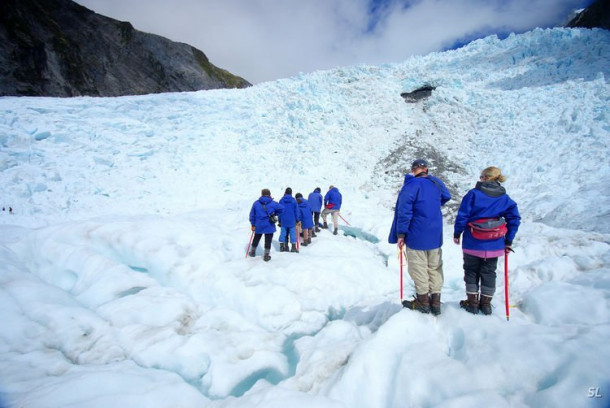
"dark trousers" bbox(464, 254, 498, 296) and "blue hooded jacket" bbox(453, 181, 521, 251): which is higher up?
"blue hooded jacket" bbox(453, 181, 521, 251)

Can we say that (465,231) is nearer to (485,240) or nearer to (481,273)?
(485,240)

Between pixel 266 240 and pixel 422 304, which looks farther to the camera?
pixel 266 240

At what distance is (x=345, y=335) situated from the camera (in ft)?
13.6

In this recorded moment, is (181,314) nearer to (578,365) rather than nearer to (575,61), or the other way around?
A: (578,365)

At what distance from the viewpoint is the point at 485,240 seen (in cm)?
339

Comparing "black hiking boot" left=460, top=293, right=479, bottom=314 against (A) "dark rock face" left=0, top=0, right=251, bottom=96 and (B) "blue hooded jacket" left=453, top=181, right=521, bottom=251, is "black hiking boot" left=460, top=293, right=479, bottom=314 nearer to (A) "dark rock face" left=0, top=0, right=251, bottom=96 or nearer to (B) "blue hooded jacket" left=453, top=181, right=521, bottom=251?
(B) "blue hooded jacket" left=453, top=181, right=521, bottom=251

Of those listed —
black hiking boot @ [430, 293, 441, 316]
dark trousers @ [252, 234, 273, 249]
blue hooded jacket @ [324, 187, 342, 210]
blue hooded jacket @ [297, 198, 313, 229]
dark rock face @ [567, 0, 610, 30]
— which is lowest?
black hiking boot @ [430, 293, 441, 316]

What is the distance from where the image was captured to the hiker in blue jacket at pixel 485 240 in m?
3.38

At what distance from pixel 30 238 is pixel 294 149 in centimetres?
1228

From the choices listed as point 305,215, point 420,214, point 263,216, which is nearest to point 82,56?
point 305,215

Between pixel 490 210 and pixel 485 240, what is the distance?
1.17 feet

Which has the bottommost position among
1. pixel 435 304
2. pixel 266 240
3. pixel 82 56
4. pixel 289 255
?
pixel 289 255

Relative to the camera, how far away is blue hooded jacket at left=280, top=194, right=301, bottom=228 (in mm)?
7883

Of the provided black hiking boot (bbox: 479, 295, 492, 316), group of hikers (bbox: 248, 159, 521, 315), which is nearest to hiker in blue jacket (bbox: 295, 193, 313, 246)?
group of hikers (bbox: 248, 159, 521, 315)
